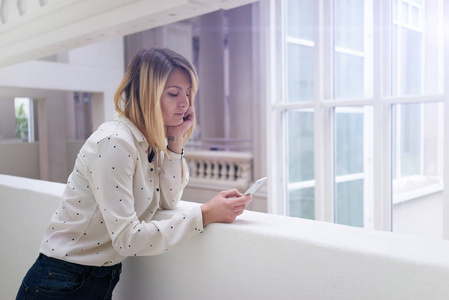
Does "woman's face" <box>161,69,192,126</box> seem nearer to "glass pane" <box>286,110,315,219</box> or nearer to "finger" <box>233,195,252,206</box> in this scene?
"finger" <box>233,195,252,206</box>

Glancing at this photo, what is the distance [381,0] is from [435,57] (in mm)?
858

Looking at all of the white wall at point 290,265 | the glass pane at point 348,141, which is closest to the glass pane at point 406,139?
the glass pane at point 348,141

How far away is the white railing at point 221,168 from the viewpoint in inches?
318

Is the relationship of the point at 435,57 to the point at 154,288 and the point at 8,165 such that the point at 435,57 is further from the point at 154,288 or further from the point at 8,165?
the point at 8,165

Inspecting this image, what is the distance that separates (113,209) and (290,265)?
60 cm

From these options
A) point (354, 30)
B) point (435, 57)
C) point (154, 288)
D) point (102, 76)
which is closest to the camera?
point (154, 288)

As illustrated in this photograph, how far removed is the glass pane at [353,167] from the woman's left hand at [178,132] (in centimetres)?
394

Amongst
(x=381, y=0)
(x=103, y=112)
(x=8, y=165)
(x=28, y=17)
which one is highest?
(x=381, y=0)

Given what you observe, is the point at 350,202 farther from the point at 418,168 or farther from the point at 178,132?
the point at 178,132

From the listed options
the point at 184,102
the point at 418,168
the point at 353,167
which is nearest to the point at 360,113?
the point at 353,167

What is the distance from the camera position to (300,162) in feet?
20.2

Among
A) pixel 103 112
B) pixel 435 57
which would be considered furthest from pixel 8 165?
pixel 435 57

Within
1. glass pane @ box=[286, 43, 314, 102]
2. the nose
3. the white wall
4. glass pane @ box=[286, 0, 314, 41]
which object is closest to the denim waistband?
the white wall

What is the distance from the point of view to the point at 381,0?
4.79m
